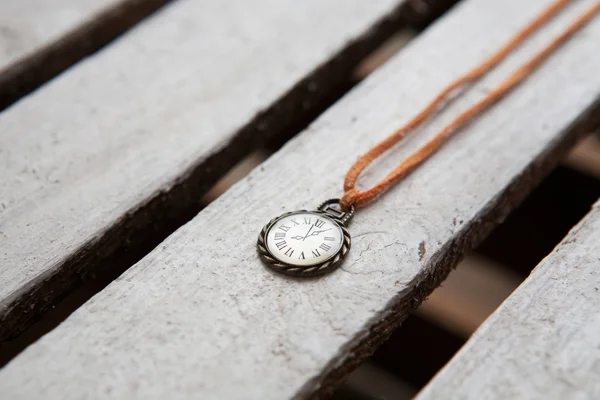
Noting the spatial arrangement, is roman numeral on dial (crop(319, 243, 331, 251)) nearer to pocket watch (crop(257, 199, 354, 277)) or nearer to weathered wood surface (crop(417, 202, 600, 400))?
pocket watch (crop(257, 199, 354, 277))

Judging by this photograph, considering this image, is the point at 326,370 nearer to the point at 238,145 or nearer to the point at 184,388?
the point at 184,388

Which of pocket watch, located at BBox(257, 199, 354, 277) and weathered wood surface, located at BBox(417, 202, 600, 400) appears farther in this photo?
pocket watch, located at BBox(257, 199, 354, 277)

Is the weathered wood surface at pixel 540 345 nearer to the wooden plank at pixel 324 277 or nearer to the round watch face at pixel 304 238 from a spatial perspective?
the wooden plank at pixel 324 277

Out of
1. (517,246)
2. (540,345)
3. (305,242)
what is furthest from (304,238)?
(517,246)

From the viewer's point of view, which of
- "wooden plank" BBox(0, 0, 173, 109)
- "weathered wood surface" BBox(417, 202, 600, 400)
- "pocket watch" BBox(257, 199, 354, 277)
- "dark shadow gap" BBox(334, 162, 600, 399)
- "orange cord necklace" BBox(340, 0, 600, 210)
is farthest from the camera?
"dark shadow gap" BBox(334, 162, 600, 399)

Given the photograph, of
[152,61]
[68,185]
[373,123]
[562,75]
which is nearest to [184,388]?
[68,185]

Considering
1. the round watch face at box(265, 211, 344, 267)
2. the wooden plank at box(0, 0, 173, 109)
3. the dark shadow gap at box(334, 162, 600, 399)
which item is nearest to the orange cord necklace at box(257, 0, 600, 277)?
the round watch face at box(265, 211, 344, 267)

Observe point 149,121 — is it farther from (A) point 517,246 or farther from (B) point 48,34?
(A) point 517,246
